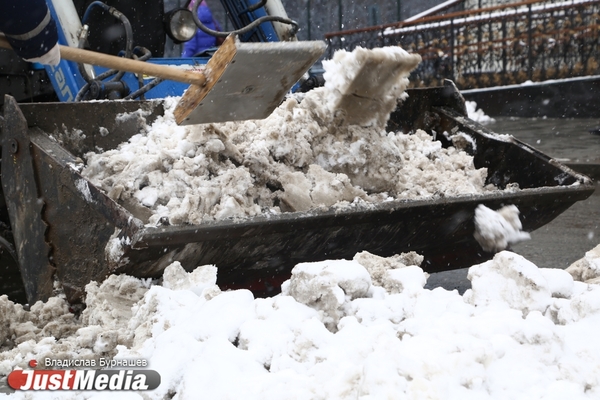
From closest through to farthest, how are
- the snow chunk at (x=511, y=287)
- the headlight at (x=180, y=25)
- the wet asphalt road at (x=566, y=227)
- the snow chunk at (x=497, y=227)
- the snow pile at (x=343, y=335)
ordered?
the snow pile at (x=343, y=335), the snow chunk at (x=511, y=287), the snow chunk at (x=497, y=227), the wet asphalt road at (x=566, y=227), the headlight at (x=180, y=25)

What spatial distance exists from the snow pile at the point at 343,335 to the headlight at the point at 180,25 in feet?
9.47

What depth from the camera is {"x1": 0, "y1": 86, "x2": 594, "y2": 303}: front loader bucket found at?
253cm

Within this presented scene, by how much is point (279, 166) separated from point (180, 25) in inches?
88.6

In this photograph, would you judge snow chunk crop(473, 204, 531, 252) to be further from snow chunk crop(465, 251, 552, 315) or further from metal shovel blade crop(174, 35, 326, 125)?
metal shovel blade crop(174, 35, 326, 125)

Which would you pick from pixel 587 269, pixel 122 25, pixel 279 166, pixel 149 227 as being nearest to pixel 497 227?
pixel 587 269

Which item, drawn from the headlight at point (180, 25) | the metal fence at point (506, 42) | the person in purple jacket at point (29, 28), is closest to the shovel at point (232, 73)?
the person in purple jacket at point (29, 28)

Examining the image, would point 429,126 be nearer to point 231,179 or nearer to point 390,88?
point 390,88

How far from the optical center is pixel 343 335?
2078 mm

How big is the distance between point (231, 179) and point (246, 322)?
0.98 meters

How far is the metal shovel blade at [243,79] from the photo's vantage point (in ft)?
9.49

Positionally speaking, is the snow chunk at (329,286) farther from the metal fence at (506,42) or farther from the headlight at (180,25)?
the metal fence at (506,42)

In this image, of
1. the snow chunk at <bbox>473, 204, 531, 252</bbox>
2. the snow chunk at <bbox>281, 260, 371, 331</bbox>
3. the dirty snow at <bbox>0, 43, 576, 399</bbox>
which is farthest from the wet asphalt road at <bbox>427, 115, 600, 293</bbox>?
the snow chunk at <bbox>281, 260, 371, 331</bbox>

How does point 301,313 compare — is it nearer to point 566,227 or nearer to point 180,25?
point 180,25

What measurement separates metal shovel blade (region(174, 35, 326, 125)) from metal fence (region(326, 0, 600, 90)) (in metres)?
10.1
